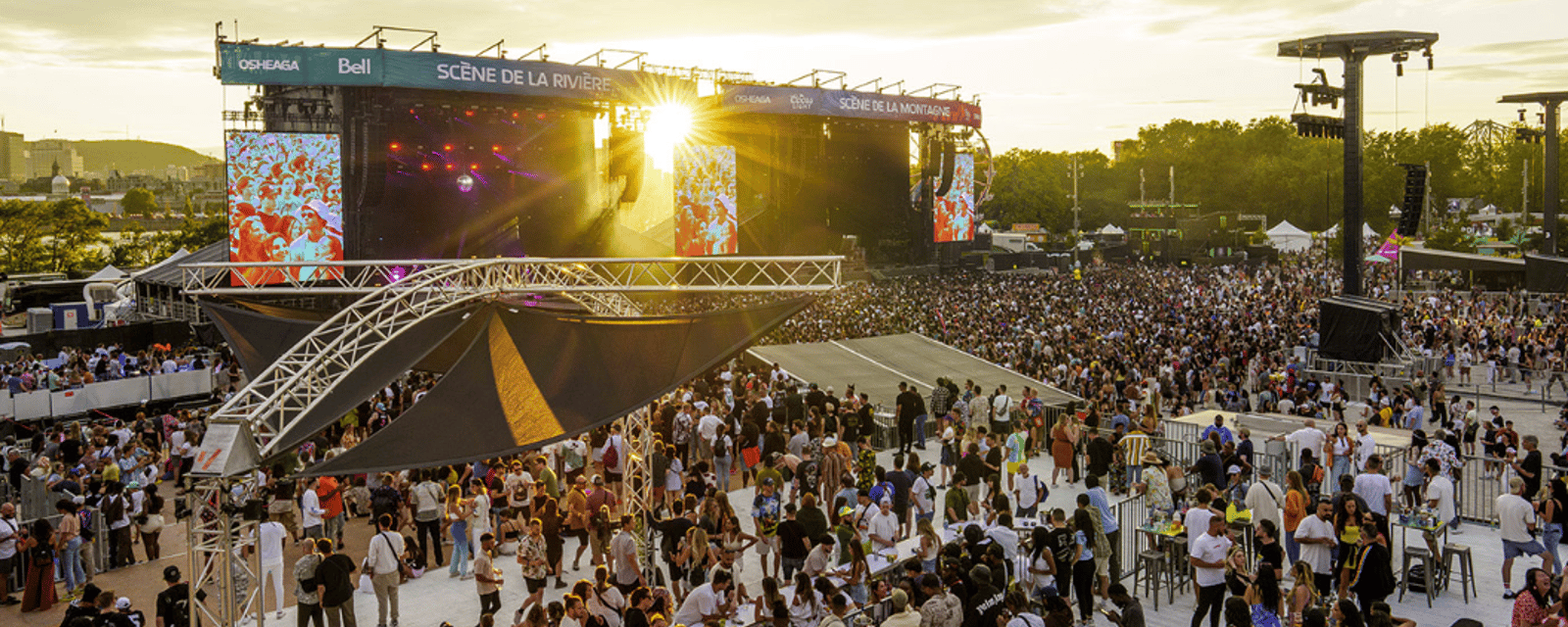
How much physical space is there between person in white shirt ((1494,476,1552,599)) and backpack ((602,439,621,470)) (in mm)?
9442

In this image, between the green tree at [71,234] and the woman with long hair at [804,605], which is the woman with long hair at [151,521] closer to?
the woman with long hair at [804,605]

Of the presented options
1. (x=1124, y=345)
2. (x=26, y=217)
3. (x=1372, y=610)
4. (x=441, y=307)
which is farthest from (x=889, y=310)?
(x=26, y=217)

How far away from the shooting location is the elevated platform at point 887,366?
19859 millimetres

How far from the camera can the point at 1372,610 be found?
7109 mm

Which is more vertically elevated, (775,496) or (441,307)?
(441,307)

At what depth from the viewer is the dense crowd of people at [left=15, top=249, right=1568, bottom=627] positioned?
28.0 feet

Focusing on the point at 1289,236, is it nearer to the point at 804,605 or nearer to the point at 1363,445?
the point at 1363,445

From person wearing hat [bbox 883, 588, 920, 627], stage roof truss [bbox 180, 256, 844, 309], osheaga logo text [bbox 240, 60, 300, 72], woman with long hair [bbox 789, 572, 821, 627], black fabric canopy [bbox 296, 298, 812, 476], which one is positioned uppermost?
osheaga logo text [bbox 240, 60, 300, 72]

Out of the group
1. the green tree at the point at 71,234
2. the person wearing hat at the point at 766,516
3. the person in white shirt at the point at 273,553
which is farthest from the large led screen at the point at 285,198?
the green tree at the point at 71,234

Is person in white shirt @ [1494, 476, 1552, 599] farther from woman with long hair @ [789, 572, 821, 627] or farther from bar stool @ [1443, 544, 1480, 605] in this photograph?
woman with long hair @ [789, 572, 821, 627]

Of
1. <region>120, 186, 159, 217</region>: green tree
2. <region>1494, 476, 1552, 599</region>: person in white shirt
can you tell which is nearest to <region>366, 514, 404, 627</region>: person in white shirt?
<region>1494, 476, 1552, 599</region>: person in white shirt

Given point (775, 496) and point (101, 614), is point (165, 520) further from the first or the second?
point (775, 496)

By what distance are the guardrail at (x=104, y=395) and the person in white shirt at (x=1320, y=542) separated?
21.4 metres

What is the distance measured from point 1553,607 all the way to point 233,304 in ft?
46.2
